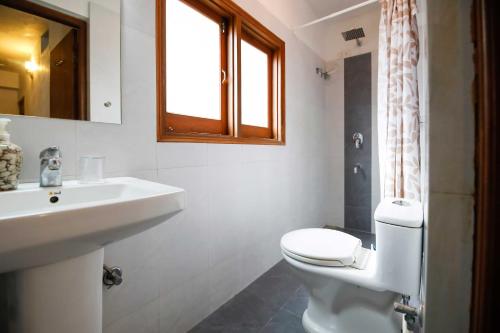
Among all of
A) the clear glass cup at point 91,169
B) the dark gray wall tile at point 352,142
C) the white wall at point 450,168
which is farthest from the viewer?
the dark gray wall tile at point 352,142

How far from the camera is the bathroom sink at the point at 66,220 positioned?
15.6 inches

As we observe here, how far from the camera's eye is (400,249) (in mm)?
940

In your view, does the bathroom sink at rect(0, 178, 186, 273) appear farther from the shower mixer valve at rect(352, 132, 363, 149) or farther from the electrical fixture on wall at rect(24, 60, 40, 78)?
the shower mixer valve at rect(352, 132, 363, 149)

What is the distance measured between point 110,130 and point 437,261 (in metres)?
1.05

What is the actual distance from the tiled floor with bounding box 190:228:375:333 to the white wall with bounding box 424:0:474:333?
3.41 feet

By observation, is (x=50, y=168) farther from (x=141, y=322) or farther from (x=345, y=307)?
(x=345, y=307)

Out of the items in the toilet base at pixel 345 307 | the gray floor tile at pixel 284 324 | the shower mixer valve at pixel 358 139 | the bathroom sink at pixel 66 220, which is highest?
the shower mixer valve at pixel 358 139

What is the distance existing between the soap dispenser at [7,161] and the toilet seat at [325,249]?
1.05 metres

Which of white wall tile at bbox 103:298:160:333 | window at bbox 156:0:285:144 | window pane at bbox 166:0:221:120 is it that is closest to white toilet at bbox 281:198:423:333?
white wall tile at bbox 103:298:160:333

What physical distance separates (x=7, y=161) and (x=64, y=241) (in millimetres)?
394

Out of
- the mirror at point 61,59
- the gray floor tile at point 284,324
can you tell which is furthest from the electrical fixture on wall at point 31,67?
the gray floor tile at point 284,324

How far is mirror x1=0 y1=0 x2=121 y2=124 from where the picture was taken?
72 centimetres

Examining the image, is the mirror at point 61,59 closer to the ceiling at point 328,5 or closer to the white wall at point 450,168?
the white wall at point 450,168

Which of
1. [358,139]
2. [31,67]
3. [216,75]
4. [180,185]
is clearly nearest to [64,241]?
[31,67]
